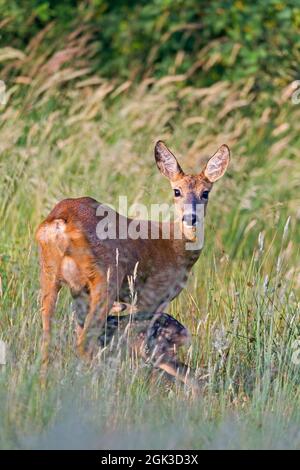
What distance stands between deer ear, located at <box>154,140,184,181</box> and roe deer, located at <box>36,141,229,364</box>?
9.1 inches

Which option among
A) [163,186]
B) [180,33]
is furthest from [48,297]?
[180,33]

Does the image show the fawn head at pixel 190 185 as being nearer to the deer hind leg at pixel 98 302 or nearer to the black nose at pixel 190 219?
the black nose at pixel 190 219

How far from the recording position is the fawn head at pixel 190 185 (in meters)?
7.07

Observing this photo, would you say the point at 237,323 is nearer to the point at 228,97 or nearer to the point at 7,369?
the point at 7,369

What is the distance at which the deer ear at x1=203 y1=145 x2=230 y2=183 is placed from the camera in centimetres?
737

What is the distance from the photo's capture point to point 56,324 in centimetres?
645

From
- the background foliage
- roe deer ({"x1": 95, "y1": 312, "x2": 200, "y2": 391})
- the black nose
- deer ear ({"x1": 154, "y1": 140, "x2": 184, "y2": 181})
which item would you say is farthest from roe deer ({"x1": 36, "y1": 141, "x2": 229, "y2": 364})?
the background foliage

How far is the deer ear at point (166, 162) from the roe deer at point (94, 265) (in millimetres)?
232

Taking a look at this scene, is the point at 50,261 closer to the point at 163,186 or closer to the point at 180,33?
the point at 163,186

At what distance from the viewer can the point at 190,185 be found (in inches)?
283

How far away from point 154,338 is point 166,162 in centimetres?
130

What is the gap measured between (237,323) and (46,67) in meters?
4.54

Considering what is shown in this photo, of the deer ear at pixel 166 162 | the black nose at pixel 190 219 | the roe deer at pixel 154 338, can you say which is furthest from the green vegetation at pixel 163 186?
the deer ear at pixel 166 162
